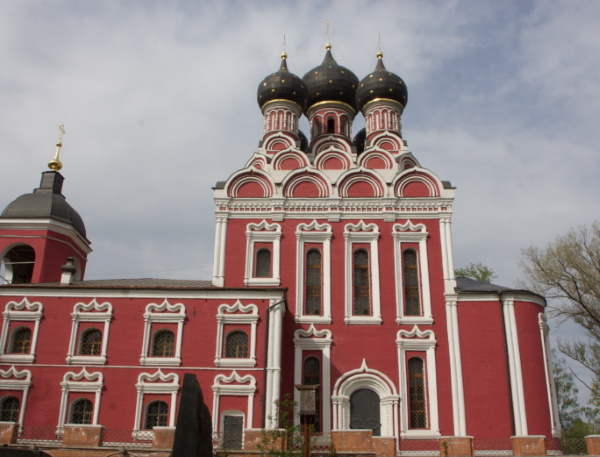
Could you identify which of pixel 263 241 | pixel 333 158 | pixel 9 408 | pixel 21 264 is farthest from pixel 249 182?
pixel 9 408

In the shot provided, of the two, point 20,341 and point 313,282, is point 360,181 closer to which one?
point 313,282

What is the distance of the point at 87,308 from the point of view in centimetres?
1614

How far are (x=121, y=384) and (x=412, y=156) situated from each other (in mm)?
11865

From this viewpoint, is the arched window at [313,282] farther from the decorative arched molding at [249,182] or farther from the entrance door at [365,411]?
the entrance door at [365,411]

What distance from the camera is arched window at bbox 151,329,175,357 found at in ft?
51.9

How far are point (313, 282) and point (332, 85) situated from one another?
9417 mm

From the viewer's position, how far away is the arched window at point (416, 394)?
52.4ft

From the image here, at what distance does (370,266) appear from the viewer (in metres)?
17.8

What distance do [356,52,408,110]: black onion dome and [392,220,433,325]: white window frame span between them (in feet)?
22.0

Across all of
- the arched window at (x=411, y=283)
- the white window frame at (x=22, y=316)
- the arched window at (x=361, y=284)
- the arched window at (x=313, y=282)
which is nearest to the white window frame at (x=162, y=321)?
the white window frame at (x=22, y=316)

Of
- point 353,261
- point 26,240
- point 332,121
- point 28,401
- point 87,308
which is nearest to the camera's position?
point 28,401

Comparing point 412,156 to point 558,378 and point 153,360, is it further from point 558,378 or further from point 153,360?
point 558,378

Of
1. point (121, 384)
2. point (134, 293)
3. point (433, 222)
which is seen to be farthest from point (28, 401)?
point (433, 222)

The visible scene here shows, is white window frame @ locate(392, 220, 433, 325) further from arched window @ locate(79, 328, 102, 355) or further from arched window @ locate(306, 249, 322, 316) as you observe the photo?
arched window @ locate(79, 328, 102, 355)
